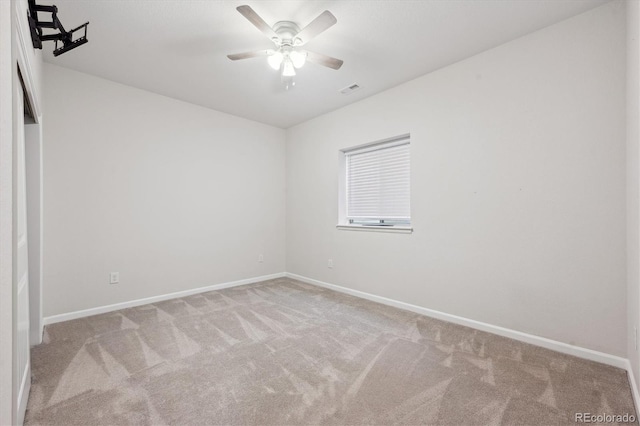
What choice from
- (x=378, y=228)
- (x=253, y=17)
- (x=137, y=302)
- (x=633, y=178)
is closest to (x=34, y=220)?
(x=137, y=302)

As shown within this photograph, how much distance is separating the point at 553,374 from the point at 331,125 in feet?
11.9

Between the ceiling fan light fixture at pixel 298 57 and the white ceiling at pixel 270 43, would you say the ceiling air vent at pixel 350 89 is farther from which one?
the ceiling fan light fixture at pixel 298 57

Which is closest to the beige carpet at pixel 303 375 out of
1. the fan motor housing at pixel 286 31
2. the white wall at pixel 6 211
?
the white wall at pixel 6 211

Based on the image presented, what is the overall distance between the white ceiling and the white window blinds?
799 millimetres

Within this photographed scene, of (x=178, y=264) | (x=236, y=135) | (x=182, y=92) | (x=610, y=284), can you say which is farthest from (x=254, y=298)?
(x=610, y=284)

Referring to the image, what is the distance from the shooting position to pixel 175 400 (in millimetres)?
1661

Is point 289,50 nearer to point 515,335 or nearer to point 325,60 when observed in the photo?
point 325,60

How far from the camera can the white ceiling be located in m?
2.09

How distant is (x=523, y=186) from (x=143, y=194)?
13.5 ft

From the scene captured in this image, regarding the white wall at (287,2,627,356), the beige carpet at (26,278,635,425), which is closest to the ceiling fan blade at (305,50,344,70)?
the white wall at (287,2,627,356)

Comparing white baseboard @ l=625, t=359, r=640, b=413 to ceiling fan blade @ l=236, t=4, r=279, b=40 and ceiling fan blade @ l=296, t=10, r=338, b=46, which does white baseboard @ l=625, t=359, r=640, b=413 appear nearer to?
ceiling fan blade @ l=296, t=10, r=338, b=46

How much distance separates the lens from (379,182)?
3.75 meters

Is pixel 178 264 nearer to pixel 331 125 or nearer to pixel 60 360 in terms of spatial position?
pixel 60 360

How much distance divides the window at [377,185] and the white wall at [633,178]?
1.77 m
